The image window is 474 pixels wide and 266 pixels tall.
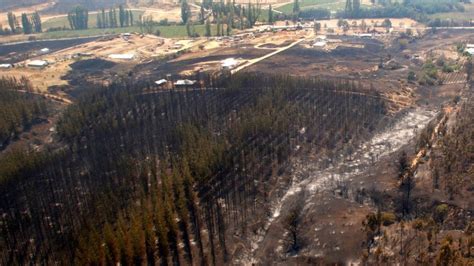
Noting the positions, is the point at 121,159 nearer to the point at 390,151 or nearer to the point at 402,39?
the point at 390,151

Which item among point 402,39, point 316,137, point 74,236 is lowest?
point 74,236

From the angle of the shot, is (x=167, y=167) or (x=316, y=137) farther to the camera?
(x=316, y=137)

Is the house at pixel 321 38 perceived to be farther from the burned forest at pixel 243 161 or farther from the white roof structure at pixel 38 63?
the white roof structure at pixel 38 63

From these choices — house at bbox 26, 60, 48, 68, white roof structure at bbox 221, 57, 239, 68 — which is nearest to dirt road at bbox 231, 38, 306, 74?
white roof structure at bbox 221, 57, 239, 68

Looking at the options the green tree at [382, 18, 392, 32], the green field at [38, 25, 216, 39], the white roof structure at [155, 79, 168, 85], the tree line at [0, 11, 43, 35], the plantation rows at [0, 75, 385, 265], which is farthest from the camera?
the tree line at [0, 11, 43, 35]

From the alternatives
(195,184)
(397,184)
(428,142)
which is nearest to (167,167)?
(195,184)

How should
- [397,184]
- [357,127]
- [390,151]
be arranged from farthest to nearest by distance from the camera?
1. [357,127]
2. [390,151]
3. [397,184]

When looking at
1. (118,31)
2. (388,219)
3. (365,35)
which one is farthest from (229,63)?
(118,31)

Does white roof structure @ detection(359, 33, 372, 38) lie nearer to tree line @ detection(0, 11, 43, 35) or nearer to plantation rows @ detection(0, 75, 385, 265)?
plantation rows @ detection(0, 75, 385, 265)

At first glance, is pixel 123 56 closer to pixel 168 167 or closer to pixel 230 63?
pixel 230 63
